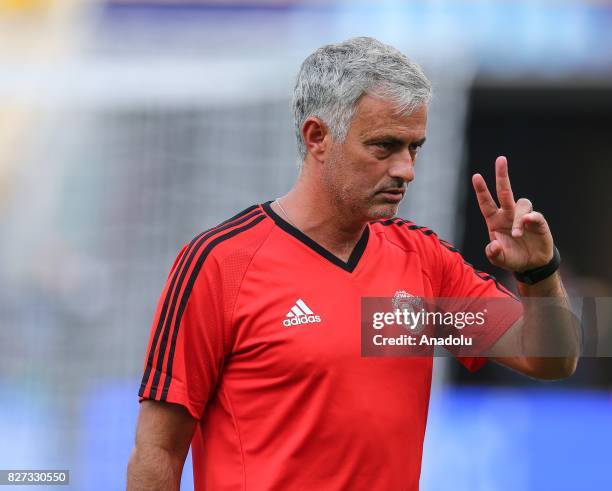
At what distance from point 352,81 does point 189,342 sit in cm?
72

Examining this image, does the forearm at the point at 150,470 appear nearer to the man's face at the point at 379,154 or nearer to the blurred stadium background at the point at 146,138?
the man's face at the point at 379,154

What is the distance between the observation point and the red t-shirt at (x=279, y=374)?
2406 mm

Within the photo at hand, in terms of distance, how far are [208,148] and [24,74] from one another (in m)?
1.30

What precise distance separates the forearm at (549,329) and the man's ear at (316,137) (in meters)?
0.57

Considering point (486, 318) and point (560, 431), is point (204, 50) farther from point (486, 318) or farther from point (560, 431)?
point (486, 318)

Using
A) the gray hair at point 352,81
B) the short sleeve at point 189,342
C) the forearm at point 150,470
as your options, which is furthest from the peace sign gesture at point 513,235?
the forearm at point 150,470

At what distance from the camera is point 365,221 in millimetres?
2580

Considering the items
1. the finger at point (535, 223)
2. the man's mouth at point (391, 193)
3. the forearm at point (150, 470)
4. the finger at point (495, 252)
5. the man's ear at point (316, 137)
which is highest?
the man's ear at point (316, 137)

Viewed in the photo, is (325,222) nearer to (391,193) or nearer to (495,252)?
(391,193)

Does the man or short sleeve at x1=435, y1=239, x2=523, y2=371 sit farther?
short sleeve at x1=435, y1=239, x2=523, y2=371

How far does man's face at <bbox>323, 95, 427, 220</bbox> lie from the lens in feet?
8.19

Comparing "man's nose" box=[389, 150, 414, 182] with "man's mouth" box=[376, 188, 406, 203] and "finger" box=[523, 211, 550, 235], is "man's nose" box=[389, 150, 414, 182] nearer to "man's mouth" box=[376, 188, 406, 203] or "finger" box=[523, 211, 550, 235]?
"man's mouth" box=[376, 188, 406, 203]

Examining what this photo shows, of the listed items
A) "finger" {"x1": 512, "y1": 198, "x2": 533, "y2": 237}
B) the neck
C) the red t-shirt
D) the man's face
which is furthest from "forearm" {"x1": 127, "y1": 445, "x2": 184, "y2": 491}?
"finger" {"x1": 512, "y1": 198, "x2": 533, "y2": 237}

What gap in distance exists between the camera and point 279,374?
2420 mm
